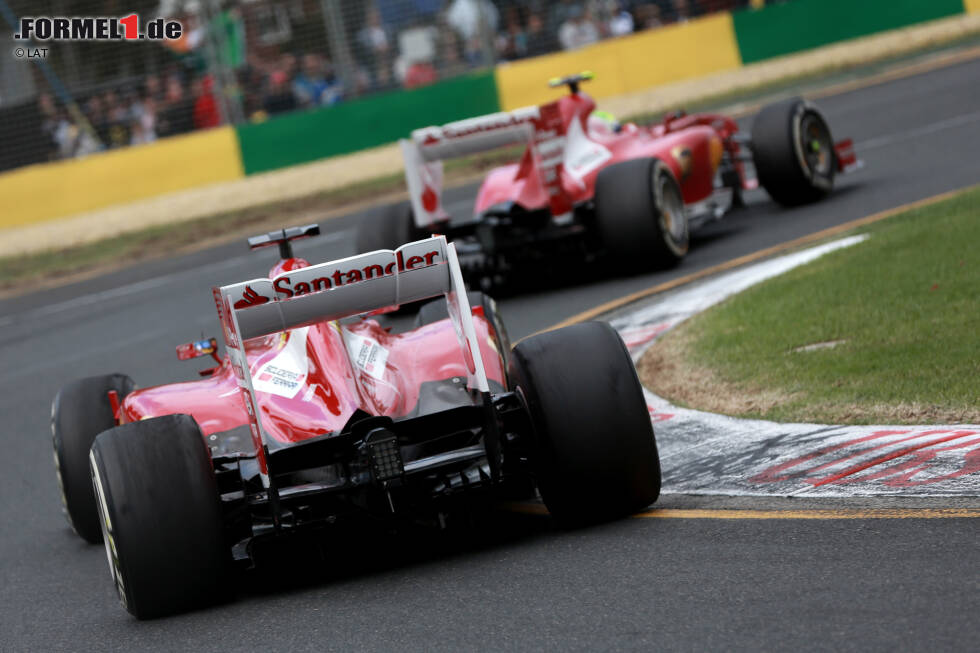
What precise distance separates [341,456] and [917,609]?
239cm

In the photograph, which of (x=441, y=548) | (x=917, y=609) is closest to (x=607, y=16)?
(x=441, y=548)

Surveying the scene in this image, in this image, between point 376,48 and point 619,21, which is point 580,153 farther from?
point 619,21

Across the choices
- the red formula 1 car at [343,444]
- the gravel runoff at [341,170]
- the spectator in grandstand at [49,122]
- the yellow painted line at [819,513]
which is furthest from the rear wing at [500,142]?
the spectator in grandstand at [49,122]

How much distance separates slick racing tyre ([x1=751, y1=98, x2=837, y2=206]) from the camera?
14102 mm

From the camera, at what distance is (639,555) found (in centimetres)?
584

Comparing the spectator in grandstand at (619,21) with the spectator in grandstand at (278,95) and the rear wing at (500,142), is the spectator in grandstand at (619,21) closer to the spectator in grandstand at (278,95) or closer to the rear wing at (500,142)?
the spectator in grandstand at (278,95)

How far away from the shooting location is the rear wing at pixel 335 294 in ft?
19.8

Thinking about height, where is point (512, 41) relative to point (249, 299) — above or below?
above

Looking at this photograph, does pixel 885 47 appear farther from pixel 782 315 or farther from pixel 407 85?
pixel 782 315

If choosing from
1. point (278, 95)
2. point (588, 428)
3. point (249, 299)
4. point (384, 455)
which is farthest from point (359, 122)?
point (384, 455)

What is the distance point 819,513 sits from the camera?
5.97 metres

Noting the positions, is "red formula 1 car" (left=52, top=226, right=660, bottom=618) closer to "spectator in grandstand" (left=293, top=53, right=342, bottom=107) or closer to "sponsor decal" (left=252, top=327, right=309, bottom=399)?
"sponsor decal" (left=252, top=327, right=309, bottom=399)

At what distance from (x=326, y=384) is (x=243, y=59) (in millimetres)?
17681

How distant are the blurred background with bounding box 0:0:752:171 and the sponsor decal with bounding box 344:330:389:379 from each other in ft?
54.7
